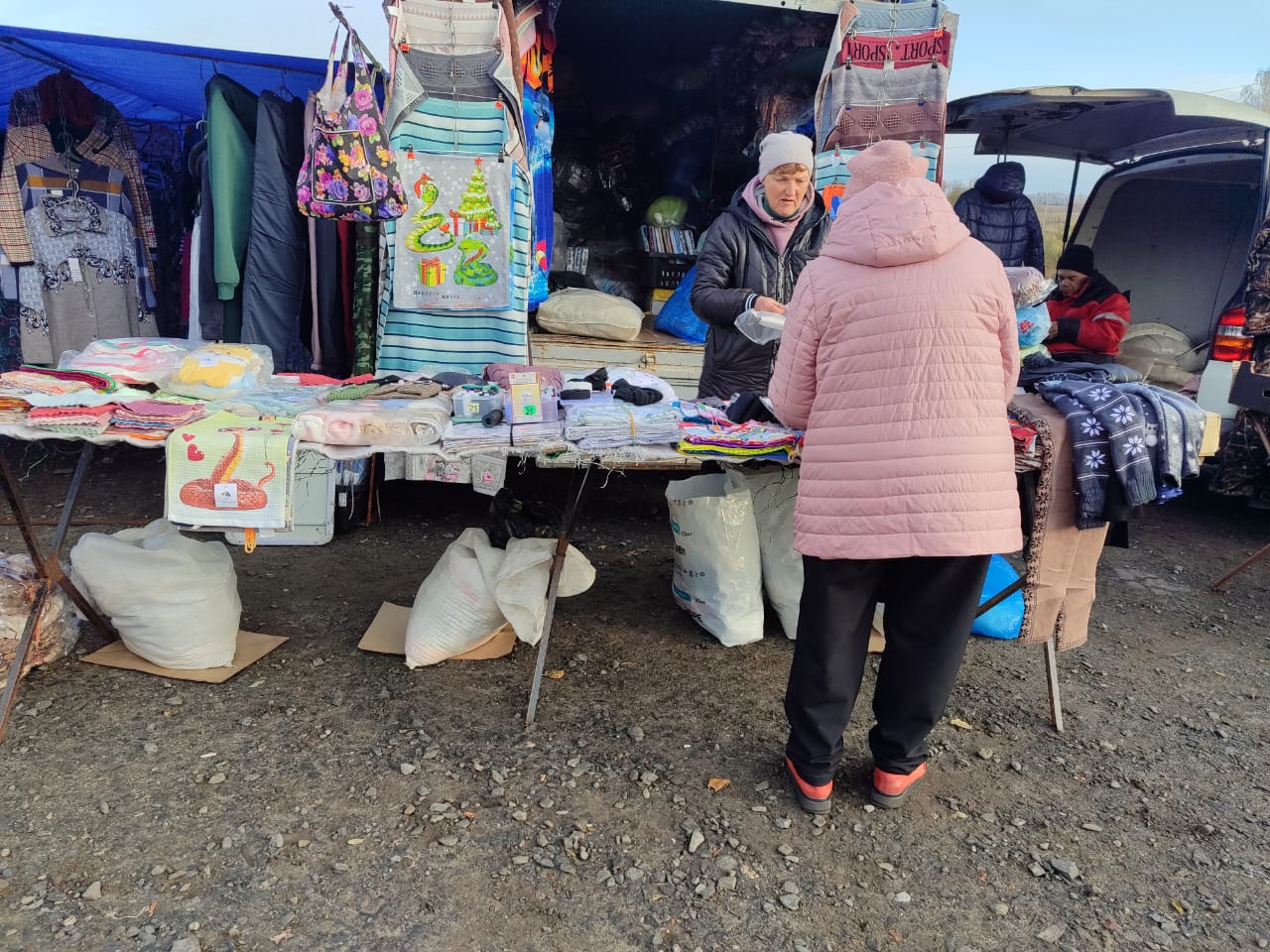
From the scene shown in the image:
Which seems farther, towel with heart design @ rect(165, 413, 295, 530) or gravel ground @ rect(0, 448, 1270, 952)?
towel with heart design @ rect(165, 413, 295, 530)

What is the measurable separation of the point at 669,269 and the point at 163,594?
13.2 ft

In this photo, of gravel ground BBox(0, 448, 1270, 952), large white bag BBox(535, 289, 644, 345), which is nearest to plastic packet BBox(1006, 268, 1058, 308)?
gravel ground BBox(0, 448, 1270, 952)

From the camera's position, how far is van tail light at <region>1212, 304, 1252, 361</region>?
4.66 meters

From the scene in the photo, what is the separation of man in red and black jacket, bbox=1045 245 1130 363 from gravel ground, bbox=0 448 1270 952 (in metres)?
2.25

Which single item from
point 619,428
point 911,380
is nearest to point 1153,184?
point 911,380

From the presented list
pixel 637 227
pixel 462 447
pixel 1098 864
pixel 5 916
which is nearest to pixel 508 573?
pixel 462 447

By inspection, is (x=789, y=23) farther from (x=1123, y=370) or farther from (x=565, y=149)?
→ (x=1123, y=370)

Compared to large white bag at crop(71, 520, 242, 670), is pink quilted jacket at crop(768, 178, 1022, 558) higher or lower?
higher

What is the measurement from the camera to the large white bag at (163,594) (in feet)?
9.48

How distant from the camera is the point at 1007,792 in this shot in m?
2.55

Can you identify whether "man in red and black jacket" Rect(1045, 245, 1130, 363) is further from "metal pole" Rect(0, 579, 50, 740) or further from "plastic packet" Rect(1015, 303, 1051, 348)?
"metal pole" Rect(0, 579, 50, 740)

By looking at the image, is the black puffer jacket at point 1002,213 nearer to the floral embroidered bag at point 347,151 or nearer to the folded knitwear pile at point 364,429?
the floral embroidered bag at point 347,151

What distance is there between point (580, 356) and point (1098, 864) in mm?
3553

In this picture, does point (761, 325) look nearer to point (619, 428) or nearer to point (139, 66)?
point (619, 428)
